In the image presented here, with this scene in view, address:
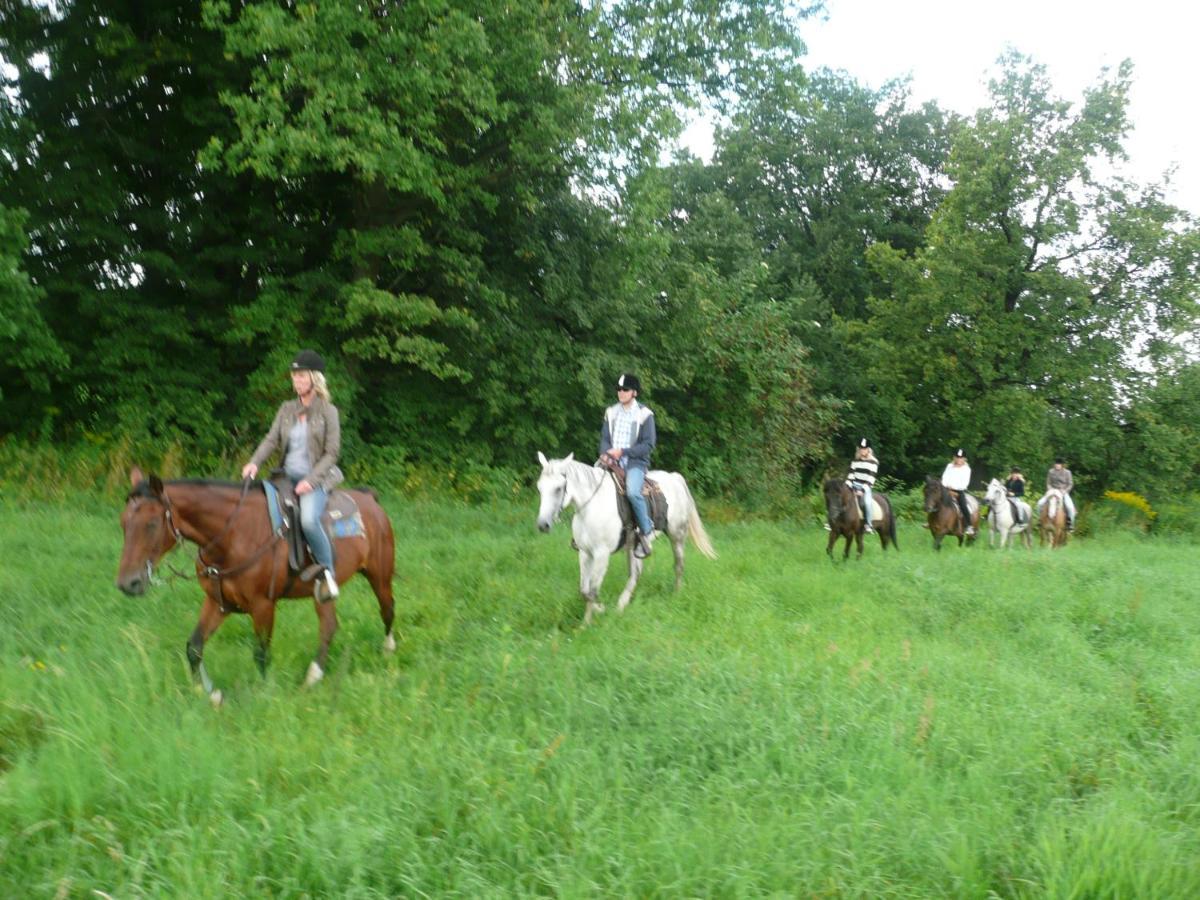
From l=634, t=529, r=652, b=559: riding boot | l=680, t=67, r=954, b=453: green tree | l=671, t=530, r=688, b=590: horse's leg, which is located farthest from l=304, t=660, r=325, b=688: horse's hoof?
l=680, t=67, r=954, b=453: green tree

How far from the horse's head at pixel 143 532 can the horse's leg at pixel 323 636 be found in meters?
1.35

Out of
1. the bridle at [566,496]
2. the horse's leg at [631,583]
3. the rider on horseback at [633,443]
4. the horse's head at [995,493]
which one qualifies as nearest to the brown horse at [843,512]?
the horse's leg at [631,583]

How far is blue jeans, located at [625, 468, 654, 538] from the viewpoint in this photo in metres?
9.68

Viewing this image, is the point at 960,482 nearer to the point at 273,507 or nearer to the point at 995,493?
the point at 995,493

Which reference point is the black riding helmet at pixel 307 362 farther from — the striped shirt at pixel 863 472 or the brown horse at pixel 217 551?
the striped shirt at pixel 863 472

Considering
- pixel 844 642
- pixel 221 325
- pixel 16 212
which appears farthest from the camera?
pixel 221 325

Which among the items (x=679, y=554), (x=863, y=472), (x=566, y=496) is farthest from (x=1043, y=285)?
(x=566, y=496)

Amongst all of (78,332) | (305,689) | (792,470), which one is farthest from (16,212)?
(792,470)

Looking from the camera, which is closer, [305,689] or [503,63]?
[305,689]

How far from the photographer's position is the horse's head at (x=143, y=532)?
546cm

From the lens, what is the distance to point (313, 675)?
6.38 metres

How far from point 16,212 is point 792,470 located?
19135mm

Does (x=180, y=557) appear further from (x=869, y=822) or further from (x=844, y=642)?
(x=869, y=822)

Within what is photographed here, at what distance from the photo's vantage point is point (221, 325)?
15.8 m
